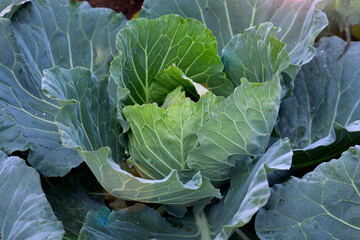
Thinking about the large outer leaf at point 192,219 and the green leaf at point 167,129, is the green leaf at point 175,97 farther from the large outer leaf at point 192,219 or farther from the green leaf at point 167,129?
the large outer leaf at point 192,219

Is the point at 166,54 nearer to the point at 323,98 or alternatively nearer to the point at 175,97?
the point at 175,97

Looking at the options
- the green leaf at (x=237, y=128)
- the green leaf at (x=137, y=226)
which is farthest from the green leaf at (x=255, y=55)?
the green leaf at (x=137, y=226)

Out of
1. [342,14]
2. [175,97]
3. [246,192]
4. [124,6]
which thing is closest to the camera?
[246,192]

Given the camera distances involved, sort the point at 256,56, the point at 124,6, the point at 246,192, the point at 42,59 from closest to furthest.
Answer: the point at 246,192
the point at 256,56
the point at 42,59
the point at 124,6

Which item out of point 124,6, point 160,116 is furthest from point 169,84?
point 124,6

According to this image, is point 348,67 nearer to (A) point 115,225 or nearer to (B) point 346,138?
(B) point 346,138

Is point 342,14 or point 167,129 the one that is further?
point 342,14

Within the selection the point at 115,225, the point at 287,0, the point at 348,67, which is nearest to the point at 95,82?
the point at 115,225
